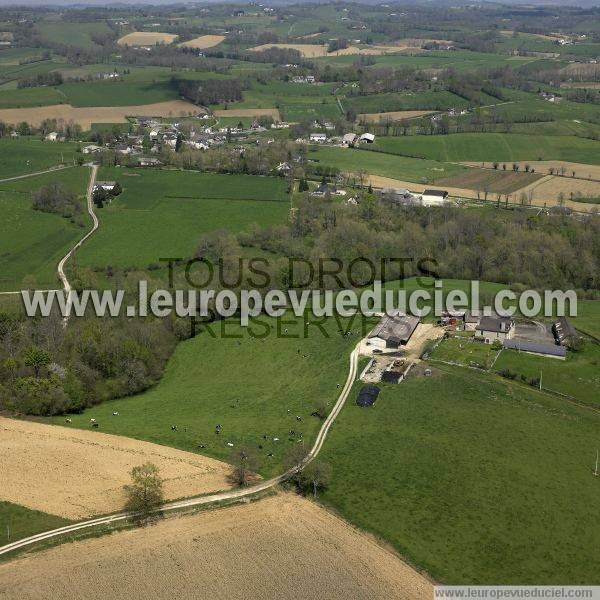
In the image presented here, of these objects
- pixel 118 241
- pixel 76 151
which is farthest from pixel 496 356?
pixel 76 151

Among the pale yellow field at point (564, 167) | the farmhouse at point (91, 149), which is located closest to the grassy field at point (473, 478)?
the pale yellow field at point (564, 167)

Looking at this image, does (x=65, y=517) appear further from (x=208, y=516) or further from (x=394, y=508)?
(x=394, y=508)

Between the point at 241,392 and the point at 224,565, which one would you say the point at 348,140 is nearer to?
the point at 241,392

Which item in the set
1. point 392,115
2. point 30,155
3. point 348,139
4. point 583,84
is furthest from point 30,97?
point 583,84

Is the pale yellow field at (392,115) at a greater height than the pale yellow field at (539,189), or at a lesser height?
greater

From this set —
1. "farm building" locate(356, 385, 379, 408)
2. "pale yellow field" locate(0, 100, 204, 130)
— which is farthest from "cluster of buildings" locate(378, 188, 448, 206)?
"pale yellow field" locate(0, 100, 204, 130)

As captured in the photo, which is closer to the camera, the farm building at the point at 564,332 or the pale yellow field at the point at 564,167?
the farm building at the point at 564,332

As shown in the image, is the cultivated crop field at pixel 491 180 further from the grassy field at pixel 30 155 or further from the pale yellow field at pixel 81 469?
the pale yellow field at pixel 81 469
